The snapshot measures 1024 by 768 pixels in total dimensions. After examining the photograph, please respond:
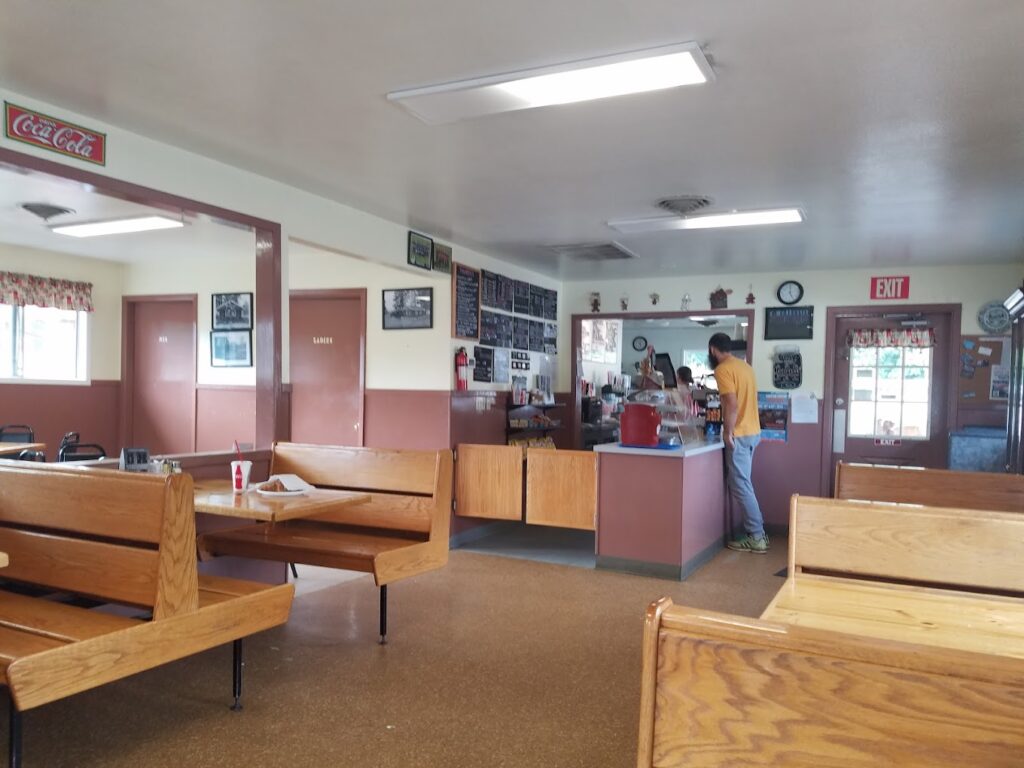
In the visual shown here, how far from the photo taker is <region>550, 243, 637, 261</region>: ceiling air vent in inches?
243

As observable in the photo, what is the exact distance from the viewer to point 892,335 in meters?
7.02

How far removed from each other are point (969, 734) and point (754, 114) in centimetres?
298

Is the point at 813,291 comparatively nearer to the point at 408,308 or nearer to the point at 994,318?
the point at 994,318

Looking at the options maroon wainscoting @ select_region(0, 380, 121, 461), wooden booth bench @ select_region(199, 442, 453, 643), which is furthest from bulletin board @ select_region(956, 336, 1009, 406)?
maroon wainscoting @ select_region(0, 380, 121, 461)

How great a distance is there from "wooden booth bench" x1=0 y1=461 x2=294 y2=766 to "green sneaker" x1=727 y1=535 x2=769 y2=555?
443cm

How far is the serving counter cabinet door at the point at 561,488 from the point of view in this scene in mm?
5574

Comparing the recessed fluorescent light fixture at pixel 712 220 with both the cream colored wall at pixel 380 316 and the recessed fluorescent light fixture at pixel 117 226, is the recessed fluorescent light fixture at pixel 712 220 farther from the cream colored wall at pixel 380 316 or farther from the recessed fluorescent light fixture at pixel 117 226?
the recessed fluorescent light fixture at pixel 117 226

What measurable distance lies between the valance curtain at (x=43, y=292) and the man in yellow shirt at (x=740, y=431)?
6.14 m

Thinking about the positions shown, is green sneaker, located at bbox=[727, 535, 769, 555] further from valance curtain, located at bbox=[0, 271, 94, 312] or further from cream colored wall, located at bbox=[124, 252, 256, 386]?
valance curtain, located at bbox=[0, 271, 94, 312]

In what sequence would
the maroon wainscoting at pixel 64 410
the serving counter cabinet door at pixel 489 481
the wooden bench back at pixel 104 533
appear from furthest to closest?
the maroon wainscoting at pixel 64 410 → the serving counter cabinet door at pixel 489 481 → the wooden bench back at pixel 104 533

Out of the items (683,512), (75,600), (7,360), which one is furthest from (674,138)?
(7,360)

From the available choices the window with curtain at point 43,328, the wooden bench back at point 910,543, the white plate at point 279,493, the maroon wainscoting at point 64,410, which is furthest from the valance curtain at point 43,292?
the wooden bench back at point 910,543

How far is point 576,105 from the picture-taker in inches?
126

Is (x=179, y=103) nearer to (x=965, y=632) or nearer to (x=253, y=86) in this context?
(x=253, y=86)
